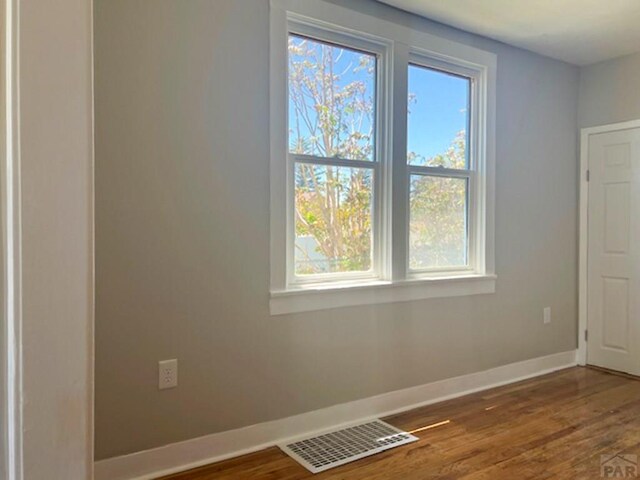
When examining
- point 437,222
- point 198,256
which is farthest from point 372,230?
point 198,256

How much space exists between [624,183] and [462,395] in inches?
81.4

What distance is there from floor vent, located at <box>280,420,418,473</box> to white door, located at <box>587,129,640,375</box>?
86.3 inches

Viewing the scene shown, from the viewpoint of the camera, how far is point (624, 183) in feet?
12.1

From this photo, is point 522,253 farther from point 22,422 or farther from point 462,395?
point 22,422

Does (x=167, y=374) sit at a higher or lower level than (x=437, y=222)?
lower

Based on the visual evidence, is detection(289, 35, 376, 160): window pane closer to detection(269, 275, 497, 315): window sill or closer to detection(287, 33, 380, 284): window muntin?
detection(287, 33, 380, 284): window muntin

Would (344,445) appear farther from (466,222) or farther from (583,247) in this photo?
(583,247)

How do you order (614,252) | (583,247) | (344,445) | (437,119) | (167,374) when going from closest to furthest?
(167,374)
(344,445)
(437,119)
(614,252)
(583,247)

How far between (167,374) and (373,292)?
1.24m

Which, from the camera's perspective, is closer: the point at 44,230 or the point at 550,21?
the point at 44,230

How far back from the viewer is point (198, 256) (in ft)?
7.50

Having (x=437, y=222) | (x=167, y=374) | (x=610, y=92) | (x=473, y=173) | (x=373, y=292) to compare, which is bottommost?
(x=167, y=374)

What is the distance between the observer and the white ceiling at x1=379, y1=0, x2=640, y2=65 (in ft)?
9.29

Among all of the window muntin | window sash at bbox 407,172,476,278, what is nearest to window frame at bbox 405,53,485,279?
window sash at bbox 407,172,476,278
